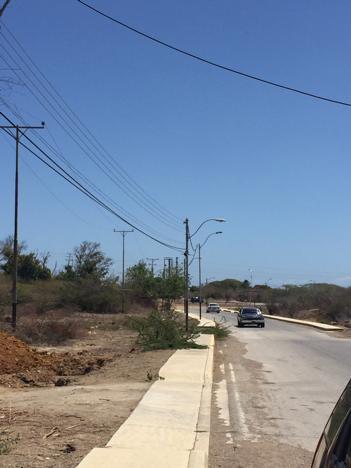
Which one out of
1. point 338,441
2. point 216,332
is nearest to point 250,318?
point 216,332

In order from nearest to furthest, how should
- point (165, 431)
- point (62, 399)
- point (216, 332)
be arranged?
point (165, 431)
point (62, 399)
point (216, 332)

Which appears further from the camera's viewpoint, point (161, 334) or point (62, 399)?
point (161, 334)

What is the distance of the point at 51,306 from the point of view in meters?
60.8

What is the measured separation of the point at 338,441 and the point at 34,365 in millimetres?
16935

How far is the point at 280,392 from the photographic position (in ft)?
45.9

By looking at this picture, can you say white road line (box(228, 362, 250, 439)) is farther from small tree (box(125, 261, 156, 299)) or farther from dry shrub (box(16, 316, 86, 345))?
small tree (box(125, 261, 156, 299))

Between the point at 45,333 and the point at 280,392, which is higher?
the point at 45,333

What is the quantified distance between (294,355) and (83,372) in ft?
30.3

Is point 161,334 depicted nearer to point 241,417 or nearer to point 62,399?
point 62,399

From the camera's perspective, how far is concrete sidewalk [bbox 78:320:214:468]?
286 inches

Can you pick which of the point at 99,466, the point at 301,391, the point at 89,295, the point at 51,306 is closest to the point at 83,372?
the point at 301,391

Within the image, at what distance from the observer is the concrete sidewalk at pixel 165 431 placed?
7.27 m

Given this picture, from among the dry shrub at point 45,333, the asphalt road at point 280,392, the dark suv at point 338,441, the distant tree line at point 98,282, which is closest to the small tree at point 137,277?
the distant tree line at point 98,282

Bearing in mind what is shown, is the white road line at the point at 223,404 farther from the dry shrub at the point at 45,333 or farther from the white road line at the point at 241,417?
the dry shrub at the point at 45,333
